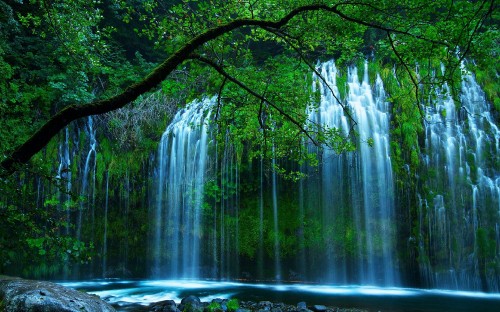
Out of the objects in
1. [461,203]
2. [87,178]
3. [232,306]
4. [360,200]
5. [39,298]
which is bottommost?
[232,306]

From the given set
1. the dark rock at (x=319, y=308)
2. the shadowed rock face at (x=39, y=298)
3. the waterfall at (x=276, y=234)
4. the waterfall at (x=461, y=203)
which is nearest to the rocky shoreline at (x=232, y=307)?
the dark rock at (x=319, y=308)

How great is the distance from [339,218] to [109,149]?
7.64 m

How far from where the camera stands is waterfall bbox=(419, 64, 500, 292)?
952 centimetres

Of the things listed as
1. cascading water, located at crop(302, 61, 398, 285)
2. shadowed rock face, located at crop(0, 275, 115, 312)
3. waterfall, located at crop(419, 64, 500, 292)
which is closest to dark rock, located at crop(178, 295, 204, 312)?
shadowed rock face, located at crop(0, 275, 115, 312)

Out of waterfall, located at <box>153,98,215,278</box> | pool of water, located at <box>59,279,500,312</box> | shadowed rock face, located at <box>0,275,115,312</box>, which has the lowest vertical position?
pool of water, located at <box>59,279,500,312</box>

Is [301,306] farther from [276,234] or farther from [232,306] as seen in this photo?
[276,234]

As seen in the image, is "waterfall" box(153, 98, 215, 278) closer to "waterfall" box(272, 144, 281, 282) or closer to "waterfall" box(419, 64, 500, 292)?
"waterfall" box(272, 144, 281, 282)

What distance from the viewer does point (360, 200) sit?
36.3ft

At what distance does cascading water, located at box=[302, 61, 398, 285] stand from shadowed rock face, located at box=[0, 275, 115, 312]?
7957mm

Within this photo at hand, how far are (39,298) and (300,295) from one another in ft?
22.1

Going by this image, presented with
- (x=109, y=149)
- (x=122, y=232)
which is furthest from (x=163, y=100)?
(x=122, y=232)

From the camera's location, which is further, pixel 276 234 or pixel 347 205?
pixel 276 234

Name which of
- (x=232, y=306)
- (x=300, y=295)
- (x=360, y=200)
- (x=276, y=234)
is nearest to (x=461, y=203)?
(x=360, y=200)

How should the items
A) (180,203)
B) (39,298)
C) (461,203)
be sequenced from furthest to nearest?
1. (180,203)
2. (461,203)
3. (39,298)
